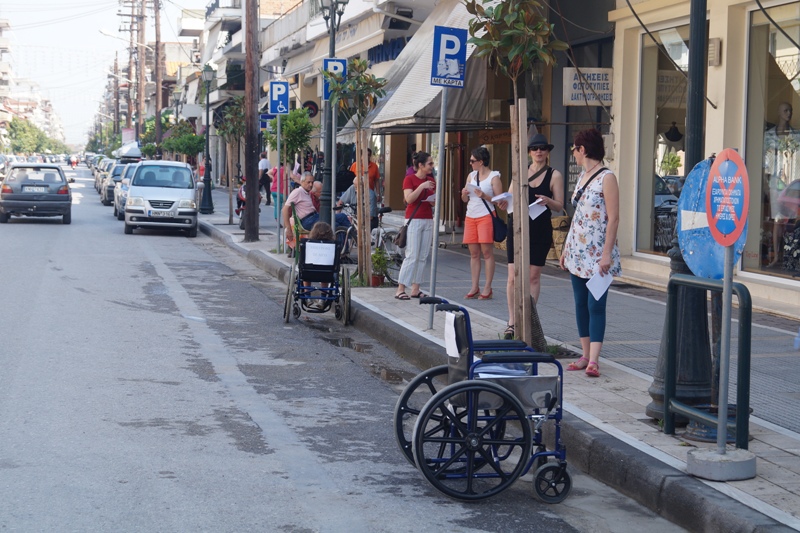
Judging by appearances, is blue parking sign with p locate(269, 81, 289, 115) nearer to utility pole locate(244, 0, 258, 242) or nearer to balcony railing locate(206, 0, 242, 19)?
utility pole locate(244, 0, 258, 242)

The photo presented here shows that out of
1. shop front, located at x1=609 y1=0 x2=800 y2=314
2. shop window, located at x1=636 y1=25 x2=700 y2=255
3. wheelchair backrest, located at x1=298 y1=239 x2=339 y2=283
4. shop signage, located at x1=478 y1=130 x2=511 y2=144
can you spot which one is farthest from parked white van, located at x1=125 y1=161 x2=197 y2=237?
wheelchair backrest, located at x1=298 y1=239 x2=339 y2=283

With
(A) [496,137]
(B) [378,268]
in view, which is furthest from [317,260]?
(A) [496,137]

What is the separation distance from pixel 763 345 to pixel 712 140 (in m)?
4.39

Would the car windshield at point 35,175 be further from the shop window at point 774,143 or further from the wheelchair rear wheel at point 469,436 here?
the wheelchair rear wheel at point 469,436

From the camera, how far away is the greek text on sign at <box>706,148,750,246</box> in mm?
5418

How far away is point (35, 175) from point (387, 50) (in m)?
9.62

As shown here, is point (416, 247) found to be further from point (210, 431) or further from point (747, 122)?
point (210, 431)

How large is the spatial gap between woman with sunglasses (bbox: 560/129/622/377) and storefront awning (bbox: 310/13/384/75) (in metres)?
17.3

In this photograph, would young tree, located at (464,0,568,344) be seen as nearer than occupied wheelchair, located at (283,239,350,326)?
Yes

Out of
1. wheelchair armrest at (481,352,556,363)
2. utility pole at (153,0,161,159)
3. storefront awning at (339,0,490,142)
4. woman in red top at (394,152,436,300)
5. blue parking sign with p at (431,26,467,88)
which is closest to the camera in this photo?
wheelchair armrest at (481,352,556,363)

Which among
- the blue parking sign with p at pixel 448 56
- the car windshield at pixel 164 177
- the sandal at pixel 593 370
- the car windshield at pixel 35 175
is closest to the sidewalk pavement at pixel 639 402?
the sandal at pixel 593 370

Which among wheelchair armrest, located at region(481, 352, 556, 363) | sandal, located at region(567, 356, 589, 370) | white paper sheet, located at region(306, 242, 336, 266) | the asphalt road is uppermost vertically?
white paper sheet, located at region(306, 242, 336, 266)

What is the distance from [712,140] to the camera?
13.3 m

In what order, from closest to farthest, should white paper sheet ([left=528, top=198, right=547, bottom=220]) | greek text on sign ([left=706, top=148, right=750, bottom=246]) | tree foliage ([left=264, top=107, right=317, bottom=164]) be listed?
1. greek text on sign ([left=706, top=148, right=750, bottom=246])
2. white paper sheet ([left=528, top=198, right=547, bottom=220])
3. tree foliage ([left=264, top=107, right=317, bottom=164])
